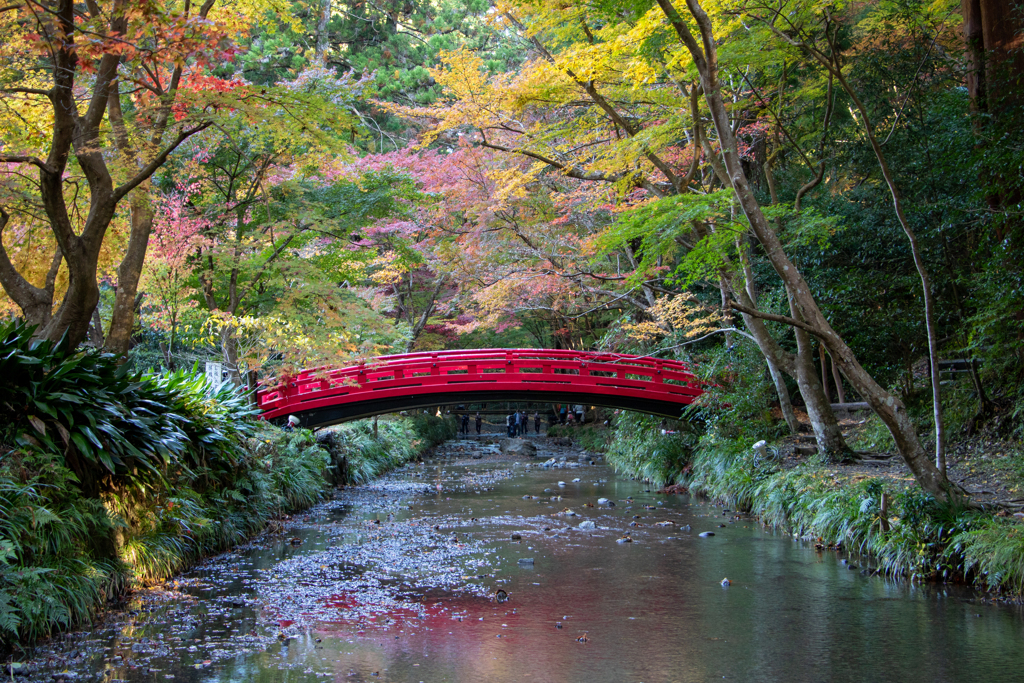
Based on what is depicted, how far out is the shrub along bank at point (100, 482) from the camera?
5.50 m

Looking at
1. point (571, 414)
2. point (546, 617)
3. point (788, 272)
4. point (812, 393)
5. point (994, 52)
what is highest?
point (994, 52)

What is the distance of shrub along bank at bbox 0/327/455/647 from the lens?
5.50 m

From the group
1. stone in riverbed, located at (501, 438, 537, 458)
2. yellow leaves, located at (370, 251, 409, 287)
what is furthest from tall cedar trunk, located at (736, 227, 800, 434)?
stone in riverbed, located at (501, 438, 537, 458)

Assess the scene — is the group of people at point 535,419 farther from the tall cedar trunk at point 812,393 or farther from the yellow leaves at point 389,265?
the tall cedar trunk at point 812,393

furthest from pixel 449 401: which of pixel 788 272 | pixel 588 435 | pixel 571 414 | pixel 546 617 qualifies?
pixel 571 414

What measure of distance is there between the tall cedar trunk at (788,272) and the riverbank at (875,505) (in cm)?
47

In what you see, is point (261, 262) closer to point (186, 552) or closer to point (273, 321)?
point (273, 321)

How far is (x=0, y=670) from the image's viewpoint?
4879 mm

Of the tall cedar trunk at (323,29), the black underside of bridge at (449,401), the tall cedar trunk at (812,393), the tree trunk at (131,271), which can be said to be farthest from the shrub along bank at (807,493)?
the tall cedar trunk at (323,29)

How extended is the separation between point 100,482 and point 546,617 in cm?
429

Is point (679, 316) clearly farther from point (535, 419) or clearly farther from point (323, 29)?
point (535, 419)

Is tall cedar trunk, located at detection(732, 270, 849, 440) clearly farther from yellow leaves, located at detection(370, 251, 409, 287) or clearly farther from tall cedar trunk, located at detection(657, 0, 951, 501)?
yellow leaves, located at detection(370, 251, 409, 287)

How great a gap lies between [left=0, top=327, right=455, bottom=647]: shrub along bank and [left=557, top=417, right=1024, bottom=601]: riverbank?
23.8ft

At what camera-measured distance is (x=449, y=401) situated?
612 inches
